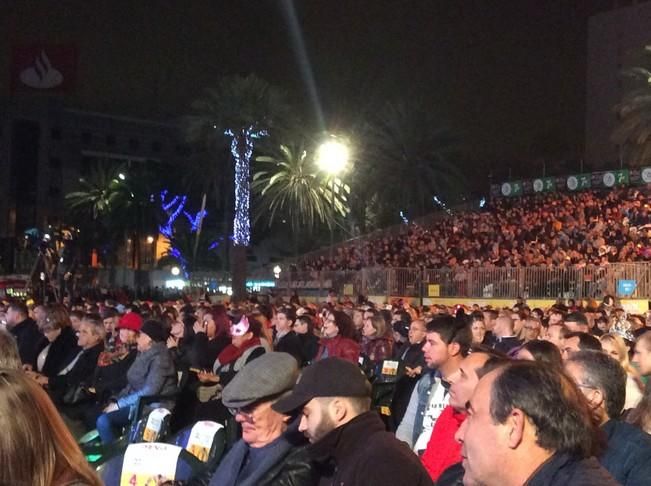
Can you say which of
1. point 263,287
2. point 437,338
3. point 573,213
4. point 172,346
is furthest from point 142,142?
point 437,338

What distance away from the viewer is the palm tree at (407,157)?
5047 cm

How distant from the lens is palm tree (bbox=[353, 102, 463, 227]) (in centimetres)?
5047

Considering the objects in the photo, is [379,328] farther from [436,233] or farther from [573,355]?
[436,233]

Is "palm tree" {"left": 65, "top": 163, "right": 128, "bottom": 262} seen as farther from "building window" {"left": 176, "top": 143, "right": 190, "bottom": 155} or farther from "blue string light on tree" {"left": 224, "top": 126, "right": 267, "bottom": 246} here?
"blue string light on tree" {"left": 224, "top": 126, "right": 267, "bottom": 246}

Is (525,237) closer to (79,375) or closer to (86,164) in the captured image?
(79,375)

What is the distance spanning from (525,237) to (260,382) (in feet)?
108

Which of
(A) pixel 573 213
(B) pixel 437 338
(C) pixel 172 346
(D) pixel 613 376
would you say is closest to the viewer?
(D) pixel 613 376

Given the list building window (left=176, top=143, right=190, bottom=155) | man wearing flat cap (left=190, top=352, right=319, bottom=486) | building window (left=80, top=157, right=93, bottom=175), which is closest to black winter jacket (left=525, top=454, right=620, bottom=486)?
man wearing flat cap (left=190, top=352, right=319, bottom=486)

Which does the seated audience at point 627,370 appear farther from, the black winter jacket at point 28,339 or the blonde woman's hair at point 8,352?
the black winter jacket at point 28,339

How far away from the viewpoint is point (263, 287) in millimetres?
43281

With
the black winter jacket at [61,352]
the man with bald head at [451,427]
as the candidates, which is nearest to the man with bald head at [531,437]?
the man with bald head at [451,427]

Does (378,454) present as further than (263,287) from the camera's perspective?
No

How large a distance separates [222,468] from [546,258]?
2640 cm

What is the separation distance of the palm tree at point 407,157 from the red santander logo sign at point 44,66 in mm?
18444
